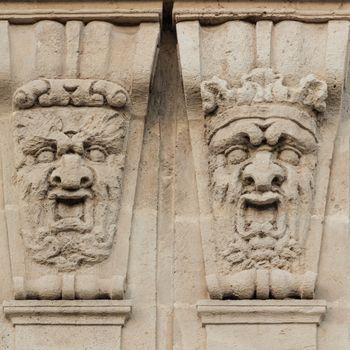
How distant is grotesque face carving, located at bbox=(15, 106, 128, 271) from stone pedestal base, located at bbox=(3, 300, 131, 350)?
17 centimetres

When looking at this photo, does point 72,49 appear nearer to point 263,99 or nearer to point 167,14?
point 167,14

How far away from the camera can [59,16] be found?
851 cm

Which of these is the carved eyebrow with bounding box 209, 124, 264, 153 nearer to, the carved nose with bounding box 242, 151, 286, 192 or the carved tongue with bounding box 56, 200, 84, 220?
the carved nose with bounding box 242, 151, 286, 192

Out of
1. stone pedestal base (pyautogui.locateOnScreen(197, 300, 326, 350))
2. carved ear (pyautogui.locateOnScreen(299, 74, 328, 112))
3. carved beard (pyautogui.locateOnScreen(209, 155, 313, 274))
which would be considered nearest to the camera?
stone pedestal base (pyautogui.locateOnScreen(197, 300, 326, 350))

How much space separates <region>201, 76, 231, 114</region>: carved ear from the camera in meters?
8.32

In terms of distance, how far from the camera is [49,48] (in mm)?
8469

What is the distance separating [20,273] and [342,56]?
1.39m

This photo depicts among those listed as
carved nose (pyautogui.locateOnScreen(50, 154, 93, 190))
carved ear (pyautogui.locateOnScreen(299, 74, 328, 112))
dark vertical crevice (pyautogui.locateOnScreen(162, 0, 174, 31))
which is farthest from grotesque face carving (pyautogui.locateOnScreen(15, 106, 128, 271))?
carved ear (pyautogui.locateOnScreen(299, 74, 328, 112))

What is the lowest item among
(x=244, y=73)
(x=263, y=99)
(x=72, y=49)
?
(x=263, y=99)

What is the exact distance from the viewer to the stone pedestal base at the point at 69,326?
26.7 ft

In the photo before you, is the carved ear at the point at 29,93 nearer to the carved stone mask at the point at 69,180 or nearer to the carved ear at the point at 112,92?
the carved stone mask at the point at 69,180

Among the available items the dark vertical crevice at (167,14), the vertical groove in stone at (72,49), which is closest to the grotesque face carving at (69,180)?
the vertical groove in stone at (72,49)

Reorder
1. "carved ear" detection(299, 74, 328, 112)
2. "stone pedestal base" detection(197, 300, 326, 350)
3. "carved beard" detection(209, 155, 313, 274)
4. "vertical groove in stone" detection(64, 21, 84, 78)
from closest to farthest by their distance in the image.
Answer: "stone pedestal base" detection(197, 300, 326, 350), "carved beard" detection(209, 155, 313, 274), "carved ear" detection(299, 74, 328, 112), "vertical groove in stone" detection(64, 21, 84, 78)

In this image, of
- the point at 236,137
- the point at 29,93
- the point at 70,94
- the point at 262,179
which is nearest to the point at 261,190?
the point at 262,179
